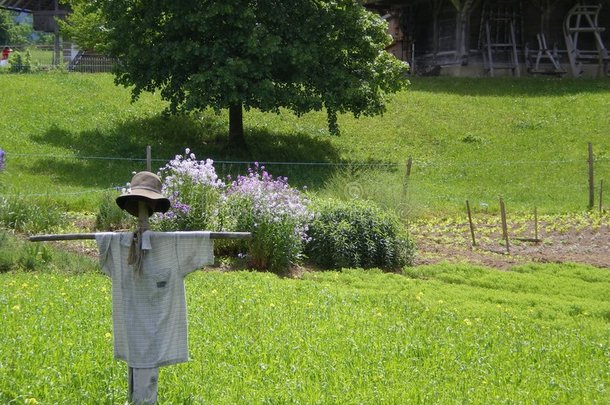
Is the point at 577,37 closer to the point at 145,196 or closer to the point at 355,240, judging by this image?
the point at 355,240

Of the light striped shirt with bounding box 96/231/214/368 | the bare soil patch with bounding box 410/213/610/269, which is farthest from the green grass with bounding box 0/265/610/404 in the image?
the bare soil patch with bounding box 410/213/610/269

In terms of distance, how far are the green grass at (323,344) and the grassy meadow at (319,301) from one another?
3 centimetres

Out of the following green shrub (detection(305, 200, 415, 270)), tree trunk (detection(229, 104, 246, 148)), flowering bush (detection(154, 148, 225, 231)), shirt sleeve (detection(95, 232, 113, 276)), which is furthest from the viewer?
tree trunk (detection(229, 104, 246, 148))

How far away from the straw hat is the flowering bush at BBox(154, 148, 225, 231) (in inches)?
303

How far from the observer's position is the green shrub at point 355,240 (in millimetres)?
13961

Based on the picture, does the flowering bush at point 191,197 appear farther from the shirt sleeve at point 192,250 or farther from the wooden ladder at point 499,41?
the wooden ladder at point 499,41

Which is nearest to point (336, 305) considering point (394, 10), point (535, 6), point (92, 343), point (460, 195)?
point (92, 343)

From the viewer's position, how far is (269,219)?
1337 cm

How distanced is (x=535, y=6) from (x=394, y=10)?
759 centimetres

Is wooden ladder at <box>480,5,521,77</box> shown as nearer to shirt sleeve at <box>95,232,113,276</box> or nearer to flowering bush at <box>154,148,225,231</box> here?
flowering bush at <box>154,148,225,231</box>

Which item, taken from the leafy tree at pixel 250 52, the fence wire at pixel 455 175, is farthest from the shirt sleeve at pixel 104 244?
the leafy tree at pixel 250 52

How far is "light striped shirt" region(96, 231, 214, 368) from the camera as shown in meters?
5.67

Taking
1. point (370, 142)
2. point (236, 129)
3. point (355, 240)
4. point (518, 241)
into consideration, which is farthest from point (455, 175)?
point (355, 240)

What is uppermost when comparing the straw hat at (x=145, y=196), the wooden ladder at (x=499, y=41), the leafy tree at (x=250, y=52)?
the wooden ladder at (x=499, y=41)
